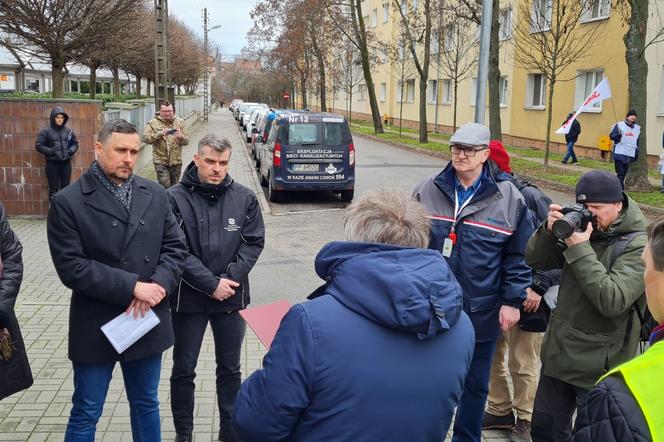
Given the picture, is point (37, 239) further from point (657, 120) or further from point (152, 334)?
point (657, 120)

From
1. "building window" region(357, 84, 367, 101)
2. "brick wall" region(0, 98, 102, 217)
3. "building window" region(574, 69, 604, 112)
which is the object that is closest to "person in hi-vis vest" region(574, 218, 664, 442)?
"brick wall" region(0, 98, 102, 217)

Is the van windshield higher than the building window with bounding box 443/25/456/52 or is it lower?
lower

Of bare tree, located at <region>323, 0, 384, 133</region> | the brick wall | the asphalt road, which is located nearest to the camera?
the asphalt road

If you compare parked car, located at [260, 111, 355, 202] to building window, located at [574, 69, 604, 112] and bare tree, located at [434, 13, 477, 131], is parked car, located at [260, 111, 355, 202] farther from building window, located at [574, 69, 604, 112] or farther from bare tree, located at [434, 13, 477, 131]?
bare tree, located at [434, 13, 477, 131]

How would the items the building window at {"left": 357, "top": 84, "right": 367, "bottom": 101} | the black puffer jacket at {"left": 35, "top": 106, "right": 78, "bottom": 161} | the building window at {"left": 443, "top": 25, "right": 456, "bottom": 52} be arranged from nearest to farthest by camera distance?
1. the black puffer jacket at {"left": 35, "top": 106, "right": 78, "bottom": 161}
2. the building window at {"left": 443, "top": 25, "right": 456, "bottom": 52}
3. the building window at {"left": 357, "top": 84, "right": 367, "bottom": 101}

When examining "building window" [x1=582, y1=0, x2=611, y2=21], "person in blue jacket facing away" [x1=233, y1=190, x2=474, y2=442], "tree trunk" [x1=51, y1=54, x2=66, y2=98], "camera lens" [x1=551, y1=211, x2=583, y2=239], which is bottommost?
"person in blue jacket facing away" [x1=233, y1=190, x2=474, y2=442]

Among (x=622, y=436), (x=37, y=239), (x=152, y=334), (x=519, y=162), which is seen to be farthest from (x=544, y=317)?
(x=519, y=162)

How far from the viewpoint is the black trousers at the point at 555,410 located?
318cm

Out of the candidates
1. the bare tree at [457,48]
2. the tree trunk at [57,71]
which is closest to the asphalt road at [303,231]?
the tree trunk at [57,71]

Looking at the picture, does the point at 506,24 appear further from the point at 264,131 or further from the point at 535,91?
the point at 264,131

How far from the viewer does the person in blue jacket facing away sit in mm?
1802

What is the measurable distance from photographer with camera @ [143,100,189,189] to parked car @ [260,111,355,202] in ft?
8.04

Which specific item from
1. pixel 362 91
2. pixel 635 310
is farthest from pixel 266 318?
pixel 362 91

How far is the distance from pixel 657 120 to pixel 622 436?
20309mm
